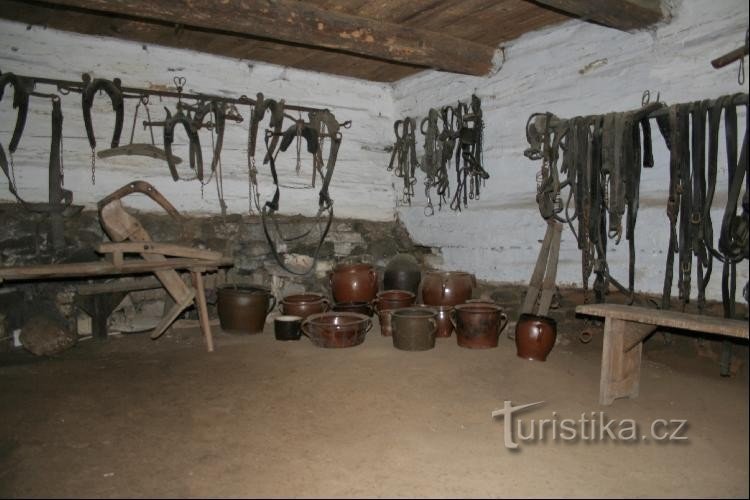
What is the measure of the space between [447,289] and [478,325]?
2.19 ft

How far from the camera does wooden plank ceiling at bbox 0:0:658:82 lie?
361 centimetres

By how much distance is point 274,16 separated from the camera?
150 inches

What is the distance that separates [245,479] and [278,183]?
377 centimetres

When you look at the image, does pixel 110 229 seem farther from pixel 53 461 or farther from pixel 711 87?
pixel 711 87

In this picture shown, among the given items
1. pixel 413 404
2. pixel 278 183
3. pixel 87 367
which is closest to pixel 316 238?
pixel 278 183

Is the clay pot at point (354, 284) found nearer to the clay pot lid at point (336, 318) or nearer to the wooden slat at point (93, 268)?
the clay pot lid at point (336, 318)

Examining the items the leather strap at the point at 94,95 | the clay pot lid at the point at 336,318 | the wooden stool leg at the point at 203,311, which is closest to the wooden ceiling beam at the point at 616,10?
the clay pot lid at the point at 336,318

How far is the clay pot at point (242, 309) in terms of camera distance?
464 centimetres

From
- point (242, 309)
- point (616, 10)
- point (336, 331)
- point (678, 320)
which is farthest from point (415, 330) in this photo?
point (616, 10)

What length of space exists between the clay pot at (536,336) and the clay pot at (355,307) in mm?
1488

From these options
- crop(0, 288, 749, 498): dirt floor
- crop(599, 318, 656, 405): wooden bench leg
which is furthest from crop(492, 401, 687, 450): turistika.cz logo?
crop(599, 318, 656, 405): wooden bench leg

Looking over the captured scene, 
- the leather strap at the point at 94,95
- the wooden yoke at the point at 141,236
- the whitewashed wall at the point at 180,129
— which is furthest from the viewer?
the leather strap at the point at 94,95

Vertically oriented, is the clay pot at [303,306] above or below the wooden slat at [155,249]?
below

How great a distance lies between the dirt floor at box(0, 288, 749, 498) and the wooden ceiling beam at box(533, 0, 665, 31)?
220cm
